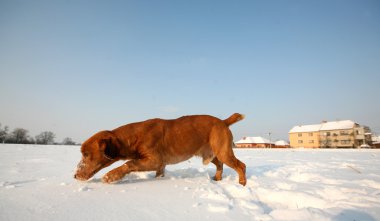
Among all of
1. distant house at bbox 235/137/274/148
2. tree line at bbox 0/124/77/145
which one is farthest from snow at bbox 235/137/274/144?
tree line at bbox 0/124/77/145

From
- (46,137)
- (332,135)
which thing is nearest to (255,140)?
(332,135)

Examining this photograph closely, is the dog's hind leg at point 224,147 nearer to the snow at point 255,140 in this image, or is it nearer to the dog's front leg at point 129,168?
the dog's front leg at point 129,168

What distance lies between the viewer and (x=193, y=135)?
4.50m

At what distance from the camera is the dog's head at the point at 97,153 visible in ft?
12.3

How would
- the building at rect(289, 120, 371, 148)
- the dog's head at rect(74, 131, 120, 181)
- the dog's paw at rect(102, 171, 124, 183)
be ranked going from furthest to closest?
the building at rect(289, 120, 371, 148) → the dog's head at rect(74, 131, 120, 181) → the dog's paw at rect(102, 171, 124, 183)

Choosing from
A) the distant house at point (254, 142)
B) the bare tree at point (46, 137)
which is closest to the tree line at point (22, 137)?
the bare tree at point (46, 137)

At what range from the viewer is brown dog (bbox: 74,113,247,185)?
3.83 m

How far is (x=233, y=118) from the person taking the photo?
505cm

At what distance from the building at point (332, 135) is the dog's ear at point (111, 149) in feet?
269

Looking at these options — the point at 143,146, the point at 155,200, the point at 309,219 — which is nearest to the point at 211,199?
the point at 155,200

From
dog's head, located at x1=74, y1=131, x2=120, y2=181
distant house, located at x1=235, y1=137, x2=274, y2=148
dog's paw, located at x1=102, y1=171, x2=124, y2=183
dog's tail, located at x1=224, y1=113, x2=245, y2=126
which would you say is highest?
dog's tail, located at x1=224, y1=113, x2=245, y2=126

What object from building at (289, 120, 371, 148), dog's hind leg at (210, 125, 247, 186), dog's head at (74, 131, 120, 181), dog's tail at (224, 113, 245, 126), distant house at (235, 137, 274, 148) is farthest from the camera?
distant house at (235, 137, 274, 148)

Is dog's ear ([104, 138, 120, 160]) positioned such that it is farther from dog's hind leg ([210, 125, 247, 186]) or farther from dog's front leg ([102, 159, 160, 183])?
dog's hind leg ([210, 125, 247, 186])

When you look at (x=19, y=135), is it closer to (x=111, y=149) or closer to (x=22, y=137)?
(x=22, y=137)
